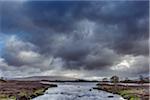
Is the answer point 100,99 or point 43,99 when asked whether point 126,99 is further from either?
point 43,99

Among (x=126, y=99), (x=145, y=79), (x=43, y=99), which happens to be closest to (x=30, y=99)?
(x=43, y=99)

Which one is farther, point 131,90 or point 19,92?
point 131,90

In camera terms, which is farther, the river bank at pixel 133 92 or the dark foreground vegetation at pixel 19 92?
the river bank at pixel 133 92

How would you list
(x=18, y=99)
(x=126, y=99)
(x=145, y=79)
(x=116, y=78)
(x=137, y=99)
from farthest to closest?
(x=145, y=79)
(x=116, y=78)
(x=126, y=99)
(x=137, y=99)
(x=18, y=99)

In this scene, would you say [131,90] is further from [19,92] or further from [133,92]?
[19,92]

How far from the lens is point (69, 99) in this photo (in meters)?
58.5

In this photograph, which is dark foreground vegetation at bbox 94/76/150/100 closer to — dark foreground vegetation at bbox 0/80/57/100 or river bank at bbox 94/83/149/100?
river bank at bbox 94/83/149/100

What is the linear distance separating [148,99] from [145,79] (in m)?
116

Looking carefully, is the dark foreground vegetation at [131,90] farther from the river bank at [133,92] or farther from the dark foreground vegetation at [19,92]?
the dark foreground vegetation at [19,92]

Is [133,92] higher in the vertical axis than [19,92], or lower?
higher

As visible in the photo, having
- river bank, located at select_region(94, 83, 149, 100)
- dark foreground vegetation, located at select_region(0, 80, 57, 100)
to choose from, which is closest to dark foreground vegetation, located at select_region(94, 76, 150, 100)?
river bank, located at select_region(94, 83, 149, 100)

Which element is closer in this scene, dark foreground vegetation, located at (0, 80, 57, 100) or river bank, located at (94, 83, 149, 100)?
dark foreground vegetation, located at (0, 80, 57, 100)

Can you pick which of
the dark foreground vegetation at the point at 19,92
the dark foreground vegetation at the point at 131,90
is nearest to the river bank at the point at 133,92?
the dark foreground vegetation at the point at 131,90

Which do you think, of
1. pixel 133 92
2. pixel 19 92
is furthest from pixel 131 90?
pixel 19 92
